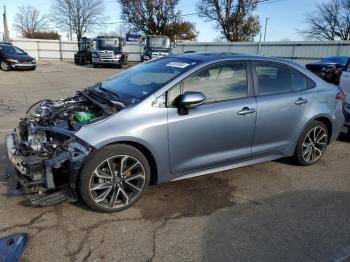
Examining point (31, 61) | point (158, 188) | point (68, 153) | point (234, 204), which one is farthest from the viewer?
point (31, 61)

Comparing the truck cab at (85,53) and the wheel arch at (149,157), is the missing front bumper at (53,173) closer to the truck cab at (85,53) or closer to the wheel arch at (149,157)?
the wheel arch at (149,157)

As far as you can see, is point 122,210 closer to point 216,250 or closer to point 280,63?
point 216,250

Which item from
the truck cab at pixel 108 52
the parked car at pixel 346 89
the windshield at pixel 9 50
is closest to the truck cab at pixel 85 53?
the truck cab at pixel 108 52

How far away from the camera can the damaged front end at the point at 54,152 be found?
3.18 m

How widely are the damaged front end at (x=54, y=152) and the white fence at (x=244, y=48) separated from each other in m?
9.74

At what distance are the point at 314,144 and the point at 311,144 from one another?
0.24ft

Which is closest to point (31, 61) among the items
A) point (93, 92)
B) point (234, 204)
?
point (93, 92)

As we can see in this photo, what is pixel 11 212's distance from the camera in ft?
11.1

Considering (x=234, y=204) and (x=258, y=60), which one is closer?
(x=234, y=204)

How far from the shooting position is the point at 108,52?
91.4ft

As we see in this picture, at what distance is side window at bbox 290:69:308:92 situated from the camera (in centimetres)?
457

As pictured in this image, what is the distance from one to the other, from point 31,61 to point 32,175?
20478mm

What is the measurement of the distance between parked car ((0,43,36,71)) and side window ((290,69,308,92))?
1979 cm

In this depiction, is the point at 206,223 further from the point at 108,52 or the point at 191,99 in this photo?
the point at 108,52
